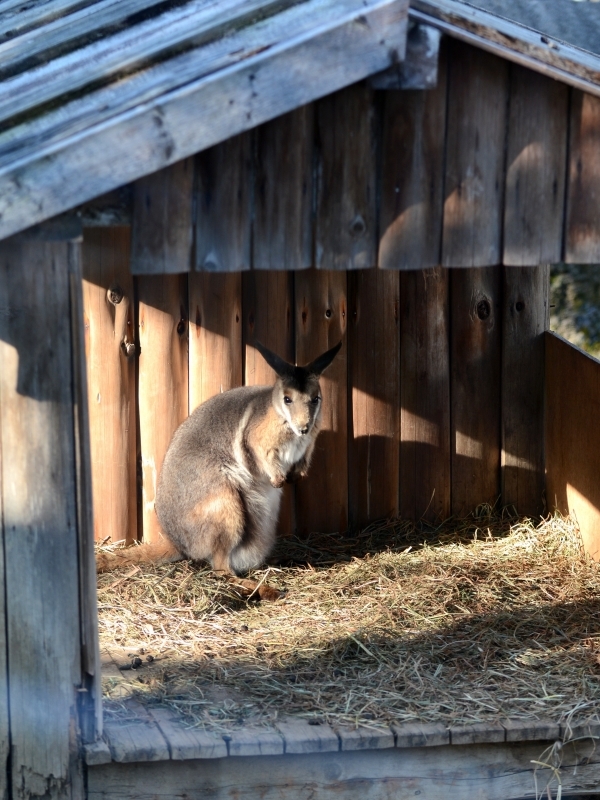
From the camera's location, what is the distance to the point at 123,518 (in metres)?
6.56

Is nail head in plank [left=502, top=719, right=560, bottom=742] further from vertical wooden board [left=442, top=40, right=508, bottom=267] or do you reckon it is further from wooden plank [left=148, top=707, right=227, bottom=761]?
vertical wooden board [left=442, top=40, right=508, bottom=267]

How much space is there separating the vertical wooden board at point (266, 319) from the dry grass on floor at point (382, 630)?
3.17 feet

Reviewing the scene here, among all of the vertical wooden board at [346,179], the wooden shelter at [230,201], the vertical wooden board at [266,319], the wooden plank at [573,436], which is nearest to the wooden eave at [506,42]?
the wooden shelter at [230,201]

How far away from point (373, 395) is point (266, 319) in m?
0.85

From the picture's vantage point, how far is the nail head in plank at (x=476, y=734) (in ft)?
13.7

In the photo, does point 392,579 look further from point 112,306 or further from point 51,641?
point 51,641

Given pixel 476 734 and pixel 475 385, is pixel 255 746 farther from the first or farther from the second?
pixel 475 385

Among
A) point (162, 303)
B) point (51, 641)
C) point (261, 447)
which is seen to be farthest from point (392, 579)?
point (51, 641)

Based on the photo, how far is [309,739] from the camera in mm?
4086

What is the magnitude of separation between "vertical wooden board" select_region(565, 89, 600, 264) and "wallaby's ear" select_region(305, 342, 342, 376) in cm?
233

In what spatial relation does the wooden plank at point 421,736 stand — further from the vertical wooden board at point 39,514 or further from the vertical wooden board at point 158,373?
the vertical wooden board at point 158,373

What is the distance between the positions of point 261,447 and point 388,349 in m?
1.06

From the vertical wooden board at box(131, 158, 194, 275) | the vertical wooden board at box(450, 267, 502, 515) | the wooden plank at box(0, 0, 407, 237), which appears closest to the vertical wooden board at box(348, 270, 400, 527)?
the vertical wooden board at box(450, 267, 502, 515)

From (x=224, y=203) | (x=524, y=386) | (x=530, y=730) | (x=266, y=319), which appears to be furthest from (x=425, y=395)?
(x=224, y=203)
